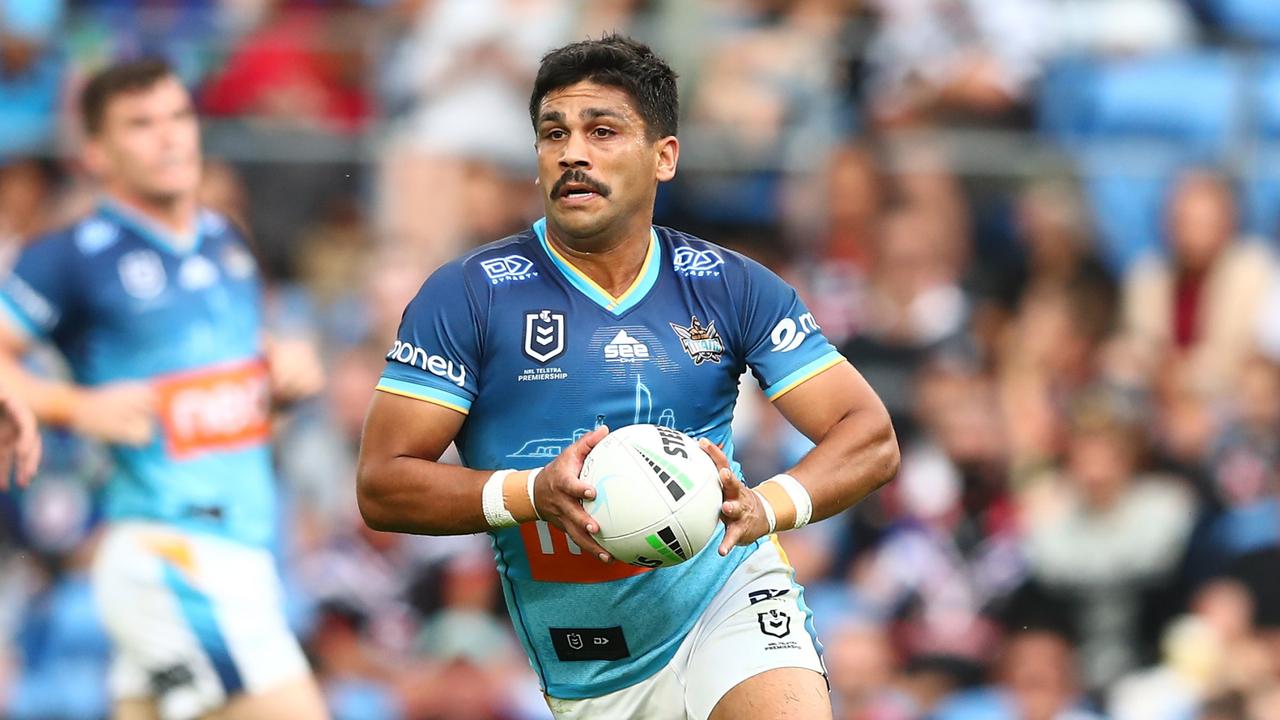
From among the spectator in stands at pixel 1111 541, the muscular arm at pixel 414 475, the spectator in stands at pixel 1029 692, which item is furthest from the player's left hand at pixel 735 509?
the spectator in stands at pixel 1111 541

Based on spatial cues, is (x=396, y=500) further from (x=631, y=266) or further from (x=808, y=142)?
(x=808, y=142)

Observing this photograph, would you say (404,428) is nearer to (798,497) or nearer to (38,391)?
(798,497)

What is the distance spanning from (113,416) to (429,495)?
2232 millimetres

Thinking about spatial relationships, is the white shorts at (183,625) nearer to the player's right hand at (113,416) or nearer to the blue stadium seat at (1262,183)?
the player's right hand at (113,416)

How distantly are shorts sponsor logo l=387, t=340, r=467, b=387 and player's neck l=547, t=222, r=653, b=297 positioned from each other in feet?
1.83

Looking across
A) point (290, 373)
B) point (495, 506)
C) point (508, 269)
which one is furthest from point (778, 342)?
point (290, 373)

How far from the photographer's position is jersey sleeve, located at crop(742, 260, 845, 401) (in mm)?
5953

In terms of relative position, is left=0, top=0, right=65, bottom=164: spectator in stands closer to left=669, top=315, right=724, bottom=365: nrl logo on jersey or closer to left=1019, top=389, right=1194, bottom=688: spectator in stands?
left=1019, top=389, right=1194, bottom=688: spectator in stands

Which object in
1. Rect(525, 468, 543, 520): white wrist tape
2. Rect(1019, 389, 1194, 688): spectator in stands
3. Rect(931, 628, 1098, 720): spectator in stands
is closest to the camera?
Rect(525, 468, 543, 520): white wrist tape

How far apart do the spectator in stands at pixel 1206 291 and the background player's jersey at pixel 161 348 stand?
6.34m

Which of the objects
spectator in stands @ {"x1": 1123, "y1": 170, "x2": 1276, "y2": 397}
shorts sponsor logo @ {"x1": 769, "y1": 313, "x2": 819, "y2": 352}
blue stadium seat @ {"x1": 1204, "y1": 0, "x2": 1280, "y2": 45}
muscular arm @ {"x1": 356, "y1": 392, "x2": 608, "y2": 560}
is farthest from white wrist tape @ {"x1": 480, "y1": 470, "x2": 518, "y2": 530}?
blue stadium seat @ {"x1": 1204, "y1": 0, "x2": 1280, "y2": 45}

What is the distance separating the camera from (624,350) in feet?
19.1

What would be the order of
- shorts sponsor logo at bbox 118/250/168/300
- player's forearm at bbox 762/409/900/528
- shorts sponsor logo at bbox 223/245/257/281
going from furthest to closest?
shorts sponsor logo at bbox 223/245/257/281 → shorts sponsor logo at bbox 118/250/168/300 → player's forearm at bbox 762/409/900/528

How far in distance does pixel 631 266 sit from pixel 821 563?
517 cm
